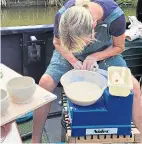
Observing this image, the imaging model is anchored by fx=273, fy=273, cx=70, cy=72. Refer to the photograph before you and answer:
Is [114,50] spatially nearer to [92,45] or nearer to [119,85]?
[92,45]

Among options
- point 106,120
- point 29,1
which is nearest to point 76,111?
point 106,120

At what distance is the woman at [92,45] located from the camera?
59.6 inches

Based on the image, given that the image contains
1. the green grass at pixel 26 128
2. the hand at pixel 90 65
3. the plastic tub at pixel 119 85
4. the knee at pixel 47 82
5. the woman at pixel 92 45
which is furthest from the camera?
the green grass at pixel 26 128

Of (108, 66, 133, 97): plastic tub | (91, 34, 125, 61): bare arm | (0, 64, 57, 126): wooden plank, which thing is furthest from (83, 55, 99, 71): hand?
(0, 64, 57, 126): wooden plank

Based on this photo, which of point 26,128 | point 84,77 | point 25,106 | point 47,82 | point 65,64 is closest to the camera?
point 25,106

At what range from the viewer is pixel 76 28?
1.45 metres

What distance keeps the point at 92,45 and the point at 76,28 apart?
0.47 metres

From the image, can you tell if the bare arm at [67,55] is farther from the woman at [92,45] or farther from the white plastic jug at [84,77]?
the white plastic jug at [84,77]

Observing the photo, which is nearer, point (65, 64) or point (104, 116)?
point (104, 116)

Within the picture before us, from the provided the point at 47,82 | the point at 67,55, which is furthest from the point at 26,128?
the point at 67,55

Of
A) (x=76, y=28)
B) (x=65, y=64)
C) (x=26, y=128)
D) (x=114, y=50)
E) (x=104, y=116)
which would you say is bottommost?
(x=26, y=128)

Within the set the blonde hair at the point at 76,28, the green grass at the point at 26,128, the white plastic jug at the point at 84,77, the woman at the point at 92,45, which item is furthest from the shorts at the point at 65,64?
the green grass at the point at 26,128

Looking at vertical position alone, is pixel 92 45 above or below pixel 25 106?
above

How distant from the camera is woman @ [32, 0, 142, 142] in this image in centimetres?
151
